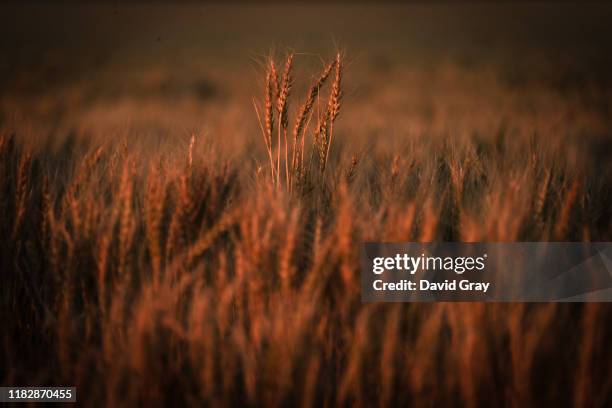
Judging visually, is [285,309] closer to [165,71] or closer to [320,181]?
[320,181]

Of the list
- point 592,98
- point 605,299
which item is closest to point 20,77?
point 592,98

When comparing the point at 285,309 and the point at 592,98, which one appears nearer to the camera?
the point at 285,309

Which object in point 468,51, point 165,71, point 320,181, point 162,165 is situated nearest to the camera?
point 162,165

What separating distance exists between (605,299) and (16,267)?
161 cm

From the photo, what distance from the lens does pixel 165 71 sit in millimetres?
14680

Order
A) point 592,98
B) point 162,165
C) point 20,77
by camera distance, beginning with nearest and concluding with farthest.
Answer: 1. point 162,165
2. point 592,98
3. point 20,77

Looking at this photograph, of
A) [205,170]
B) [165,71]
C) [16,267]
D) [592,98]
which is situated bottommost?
[16,267]

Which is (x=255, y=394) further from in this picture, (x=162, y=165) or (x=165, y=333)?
(x=162, y=165)

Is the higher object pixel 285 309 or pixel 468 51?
pixel 468 51

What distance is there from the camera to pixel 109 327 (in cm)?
128

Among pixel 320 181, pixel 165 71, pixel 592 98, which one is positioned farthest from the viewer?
pixel 165 71

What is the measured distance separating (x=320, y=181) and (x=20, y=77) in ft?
40.9

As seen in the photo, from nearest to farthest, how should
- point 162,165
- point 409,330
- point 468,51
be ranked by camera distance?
point 409,330 < point 162,165 < point 468,51

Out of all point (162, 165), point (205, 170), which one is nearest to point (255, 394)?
point (205, 170)
